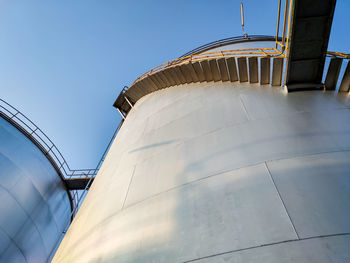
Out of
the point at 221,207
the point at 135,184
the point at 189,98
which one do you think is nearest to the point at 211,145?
the point at 221,207

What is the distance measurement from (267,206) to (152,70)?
27.9 ft

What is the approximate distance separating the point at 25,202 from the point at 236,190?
9.58 m

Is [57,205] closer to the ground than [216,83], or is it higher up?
closer to the ground

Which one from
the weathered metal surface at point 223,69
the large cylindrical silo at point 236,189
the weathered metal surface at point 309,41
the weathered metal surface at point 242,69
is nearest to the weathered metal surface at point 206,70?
the weathered metal surface at point 223,69

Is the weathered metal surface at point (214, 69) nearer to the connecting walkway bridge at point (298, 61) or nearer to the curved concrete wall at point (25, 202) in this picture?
the connecting walkway bridge at point (298, 61)

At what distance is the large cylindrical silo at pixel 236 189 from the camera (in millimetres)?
2416

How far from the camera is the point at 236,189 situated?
3049mm

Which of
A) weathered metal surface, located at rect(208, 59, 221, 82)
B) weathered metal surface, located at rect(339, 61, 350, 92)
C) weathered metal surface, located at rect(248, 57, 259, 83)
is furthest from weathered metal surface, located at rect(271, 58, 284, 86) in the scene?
weathered metal surface, located at rect(208, 59, 221, 82)

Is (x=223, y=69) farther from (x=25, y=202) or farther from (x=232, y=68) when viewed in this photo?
(x=25, y=202)

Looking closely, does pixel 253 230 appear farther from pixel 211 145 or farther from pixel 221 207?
pixel 211 145

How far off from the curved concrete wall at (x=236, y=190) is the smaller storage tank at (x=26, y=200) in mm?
5679

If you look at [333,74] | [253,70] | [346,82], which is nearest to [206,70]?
[253,70]

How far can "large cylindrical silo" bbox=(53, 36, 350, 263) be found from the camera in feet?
7.93

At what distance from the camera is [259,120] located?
13.9 feet
